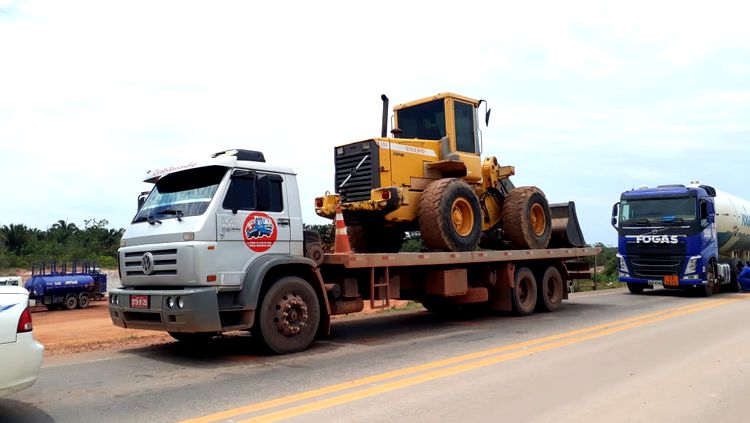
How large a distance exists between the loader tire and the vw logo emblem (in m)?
4.75

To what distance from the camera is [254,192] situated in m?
8.05

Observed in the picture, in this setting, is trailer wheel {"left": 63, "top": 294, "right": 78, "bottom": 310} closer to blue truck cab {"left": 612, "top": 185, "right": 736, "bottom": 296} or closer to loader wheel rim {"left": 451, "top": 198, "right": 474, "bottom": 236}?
loader wheel rim {"left": 451, "top": 198, "right": 474, "bottom": 236}

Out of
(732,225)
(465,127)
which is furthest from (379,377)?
(732,225)

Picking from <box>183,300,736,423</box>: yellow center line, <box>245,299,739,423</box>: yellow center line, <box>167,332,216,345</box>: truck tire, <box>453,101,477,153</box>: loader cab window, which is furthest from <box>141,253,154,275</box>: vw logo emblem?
<box>453,101,477,153</box>: loader cab window

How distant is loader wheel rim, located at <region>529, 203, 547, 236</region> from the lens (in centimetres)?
1321

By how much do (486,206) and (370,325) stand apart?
3613mm

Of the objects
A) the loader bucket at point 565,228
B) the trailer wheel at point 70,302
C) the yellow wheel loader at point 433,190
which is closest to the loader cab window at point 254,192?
the yellow wheel loader at point 433,190

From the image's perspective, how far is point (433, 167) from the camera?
37.4 ft

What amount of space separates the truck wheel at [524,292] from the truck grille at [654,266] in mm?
7167

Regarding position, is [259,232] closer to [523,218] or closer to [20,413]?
[20,413]

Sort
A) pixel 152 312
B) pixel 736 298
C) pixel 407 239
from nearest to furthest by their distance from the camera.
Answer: pixel 152 312 < pixel 407 239 < pixel 736 298

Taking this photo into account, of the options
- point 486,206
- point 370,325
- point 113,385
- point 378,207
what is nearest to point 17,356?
point 113,385

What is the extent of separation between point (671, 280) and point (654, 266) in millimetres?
636

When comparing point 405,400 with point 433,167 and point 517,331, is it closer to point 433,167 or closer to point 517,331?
point 517,331
